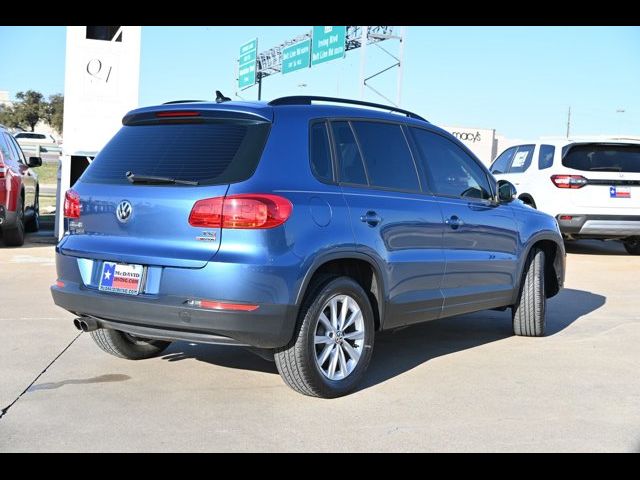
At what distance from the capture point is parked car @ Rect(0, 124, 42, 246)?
11.0m

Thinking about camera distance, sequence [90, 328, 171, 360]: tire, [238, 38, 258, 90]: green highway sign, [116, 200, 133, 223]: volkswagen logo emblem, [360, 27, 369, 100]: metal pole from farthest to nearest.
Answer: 1. [238, 38, 258, 90]: green highway sign
2. [360, 27, 369, 100]: metal pole
3. [90, 328, 171, 360]: tire
4. [116, 200, 133, 223]: volkswagen logo emblem

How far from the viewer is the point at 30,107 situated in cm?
6831

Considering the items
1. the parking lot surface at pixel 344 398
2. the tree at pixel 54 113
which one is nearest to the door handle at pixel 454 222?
the parking lot surface at pixel 344 398

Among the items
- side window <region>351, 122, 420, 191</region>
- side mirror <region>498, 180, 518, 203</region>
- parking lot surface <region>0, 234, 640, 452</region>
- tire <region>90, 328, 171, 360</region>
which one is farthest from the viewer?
side mirror <region>498, 180, 518, 203</region>

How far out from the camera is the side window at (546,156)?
13047 mm

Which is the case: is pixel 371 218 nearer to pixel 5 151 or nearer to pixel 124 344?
pixel 124 344

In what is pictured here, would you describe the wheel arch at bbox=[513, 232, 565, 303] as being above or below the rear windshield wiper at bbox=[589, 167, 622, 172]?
below

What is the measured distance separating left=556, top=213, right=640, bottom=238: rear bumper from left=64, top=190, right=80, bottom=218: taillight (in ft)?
30.3

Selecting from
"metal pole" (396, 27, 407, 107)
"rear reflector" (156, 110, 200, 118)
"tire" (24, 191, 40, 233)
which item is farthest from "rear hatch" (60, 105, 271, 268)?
"metal pole" (396, 27, 407, 107)

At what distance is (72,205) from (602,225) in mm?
9585

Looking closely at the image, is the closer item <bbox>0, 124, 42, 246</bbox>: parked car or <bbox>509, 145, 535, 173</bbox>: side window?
<bbox>0, 124, 42, 246</bbox>: parked car

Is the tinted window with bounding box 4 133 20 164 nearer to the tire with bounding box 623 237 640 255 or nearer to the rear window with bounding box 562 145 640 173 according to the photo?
the rear window with bounding box 562 145 640 173

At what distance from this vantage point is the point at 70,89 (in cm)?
1274
